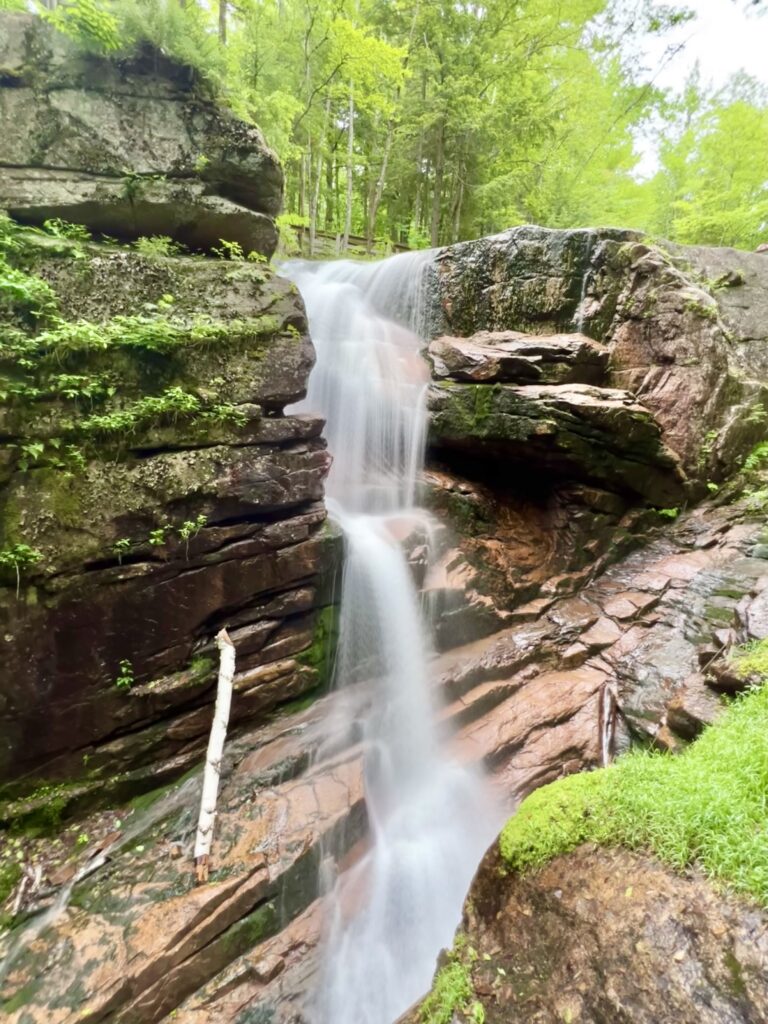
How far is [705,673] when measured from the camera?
15.3 ft

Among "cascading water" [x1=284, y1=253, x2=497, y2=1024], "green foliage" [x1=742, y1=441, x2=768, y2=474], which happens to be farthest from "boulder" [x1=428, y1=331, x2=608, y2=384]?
"green foliage" [x1=742, y1=441, x2=768, y2=474]

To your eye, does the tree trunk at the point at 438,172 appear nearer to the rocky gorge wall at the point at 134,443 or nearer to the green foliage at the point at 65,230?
the rocky gorge wall at the point at 134,443

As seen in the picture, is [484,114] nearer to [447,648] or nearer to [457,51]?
[457,51]

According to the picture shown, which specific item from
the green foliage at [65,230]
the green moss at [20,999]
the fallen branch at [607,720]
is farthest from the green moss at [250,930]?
the green foliage at [65,230]

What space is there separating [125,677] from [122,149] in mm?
5397

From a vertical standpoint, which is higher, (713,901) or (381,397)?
(381,397)

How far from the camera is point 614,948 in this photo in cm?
239

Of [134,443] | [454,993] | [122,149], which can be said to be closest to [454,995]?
[454,993]

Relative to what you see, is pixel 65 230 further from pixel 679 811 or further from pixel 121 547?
pixel 679 811

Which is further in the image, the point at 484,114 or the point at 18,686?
the point at 484,114

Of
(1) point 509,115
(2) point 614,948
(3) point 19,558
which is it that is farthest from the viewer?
(1) point 509,115

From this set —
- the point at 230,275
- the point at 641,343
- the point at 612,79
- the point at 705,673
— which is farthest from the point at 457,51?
the point at 705,673

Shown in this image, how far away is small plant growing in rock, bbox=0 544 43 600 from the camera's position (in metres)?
3.78

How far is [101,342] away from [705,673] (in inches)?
265
